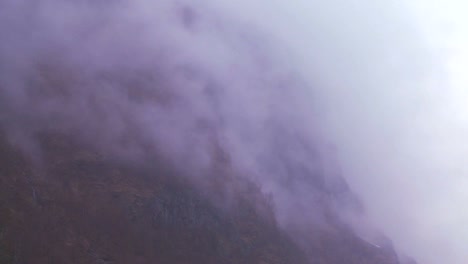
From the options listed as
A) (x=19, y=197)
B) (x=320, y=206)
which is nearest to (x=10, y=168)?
(x=19, y=197)

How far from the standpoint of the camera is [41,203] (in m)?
33.6

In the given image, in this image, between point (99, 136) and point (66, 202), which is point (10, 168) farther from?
point (99, 136)

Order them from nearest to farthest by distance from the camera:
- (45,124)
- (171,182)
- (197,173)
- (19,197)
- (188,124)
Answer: (19,197) → (45,124) → (171,182) → (197,173) → (188,124)

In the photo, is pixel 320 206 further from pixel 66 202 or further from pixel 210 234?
pixel 66 202

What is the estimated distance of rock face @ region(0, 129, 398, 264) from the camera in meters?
32.3

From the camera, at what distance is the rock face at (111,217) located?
3234 centimetres

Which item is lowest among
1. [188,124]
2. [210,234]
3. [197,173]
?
[210,234]

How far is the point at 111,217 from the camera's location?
36.3m

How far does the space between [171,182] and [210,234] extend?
432 centimetres

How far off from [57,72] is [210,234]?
15.2 m

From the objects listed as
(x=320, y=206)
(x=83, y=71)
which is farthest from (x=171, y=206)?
(x=320, y=206)

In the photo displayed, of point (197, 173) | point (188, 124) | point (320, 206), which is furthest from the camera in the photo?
point (320, 206)

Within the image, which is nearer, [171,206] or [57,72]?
[171,206]

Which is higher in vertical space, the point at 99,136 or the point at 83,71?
the point at 83,71
